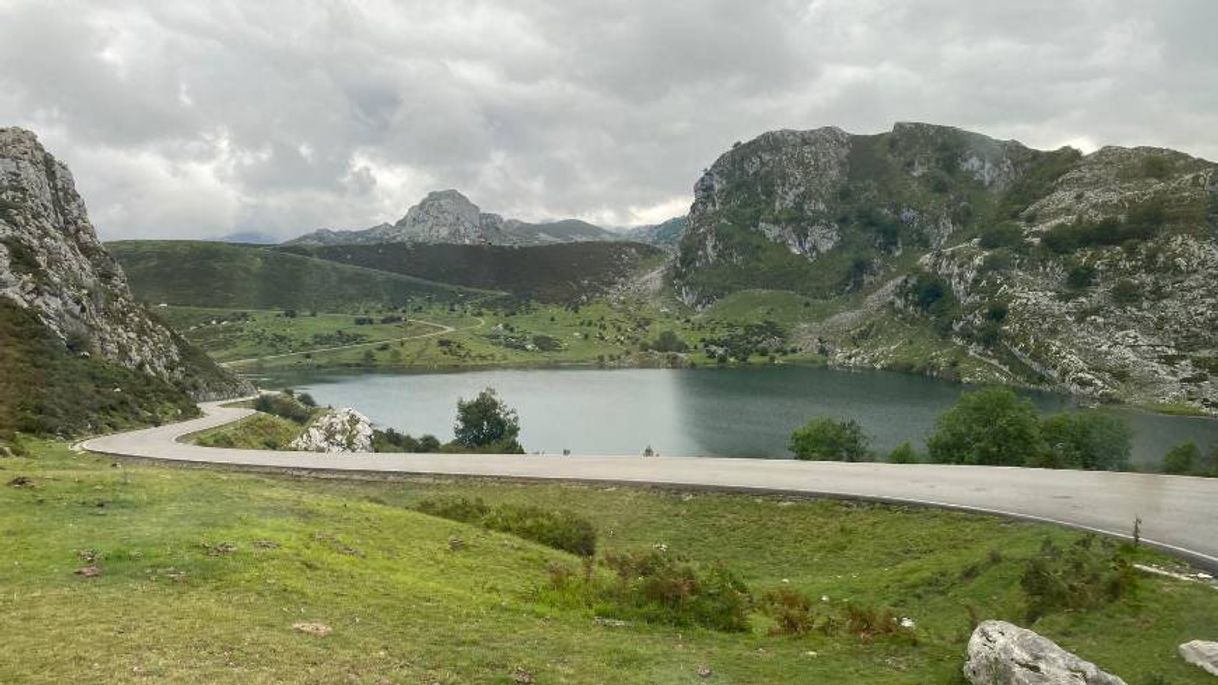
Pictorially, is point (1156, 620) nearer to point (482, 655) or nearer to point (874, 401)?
point (482, 655)

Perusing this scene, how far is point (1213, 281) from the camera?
19262 cm

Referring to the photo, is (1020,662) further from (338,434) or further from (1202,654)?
(338,434)

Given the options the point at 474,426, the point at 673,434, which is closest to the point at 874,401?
the point at 673,434

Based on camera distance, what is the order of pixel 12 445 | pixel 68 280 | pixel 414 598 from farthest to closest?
pixel 68 280 < pixel 12 445 < pixel 414 598

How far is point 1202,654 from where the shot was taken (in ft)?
47.9

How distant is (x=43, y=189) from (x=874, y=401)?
149 m

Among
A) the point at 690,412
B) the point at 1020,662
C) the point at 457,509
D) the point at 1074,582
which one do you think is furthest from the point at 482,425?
the point at 1020,662

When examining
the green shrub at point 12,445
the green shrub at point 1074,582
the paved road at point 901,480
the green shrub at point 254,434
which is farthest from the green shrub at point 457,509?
the green shrub at point 254,434

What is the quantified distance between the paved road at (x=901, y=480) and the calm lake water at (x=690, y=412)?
5903cm

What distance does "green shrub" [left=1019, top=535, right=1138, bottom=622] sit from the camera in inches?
724

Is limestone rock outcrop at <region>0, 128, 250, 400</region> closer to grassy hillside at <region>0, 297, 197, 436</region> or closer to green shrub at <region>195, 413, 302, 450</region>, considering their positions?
grassy hillside at <region>0, 297, 197, 436</region>

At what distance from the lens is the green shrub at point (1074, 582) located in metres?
18.4

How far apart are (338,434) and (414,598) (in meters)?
65.2

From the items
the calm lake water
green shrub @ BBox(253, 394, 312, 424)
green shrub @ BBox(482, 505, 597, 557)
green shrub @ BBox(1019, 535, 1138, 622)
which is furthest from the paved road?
the calm lake water
